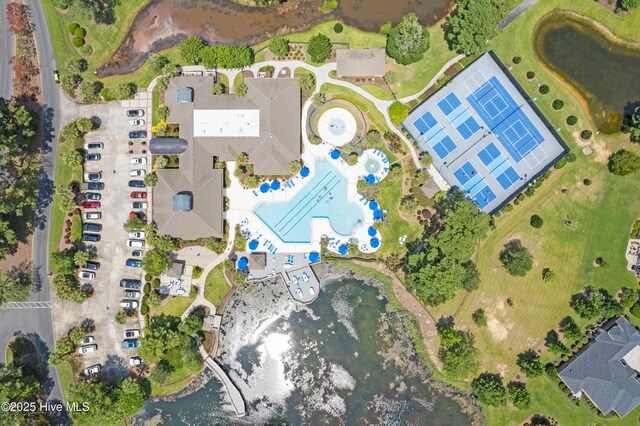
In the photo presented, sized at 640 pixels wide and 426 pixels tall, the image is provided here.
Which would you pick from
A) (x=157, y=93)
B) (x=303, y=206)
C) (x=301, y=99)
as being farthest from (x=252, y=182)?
(x=157, y=93)

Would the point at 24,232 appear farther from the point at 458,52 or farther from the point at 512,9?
the point at 512,9

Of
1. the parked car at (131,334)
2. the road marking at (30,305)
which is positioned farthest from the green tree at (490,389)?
the road marking at (30,305)

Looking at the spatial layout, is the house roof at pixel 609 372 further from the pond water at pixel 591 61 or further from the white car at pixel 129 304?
the white car at pixel 129 304

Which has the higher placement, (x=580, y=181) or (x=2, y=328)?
(x=580, y=181)

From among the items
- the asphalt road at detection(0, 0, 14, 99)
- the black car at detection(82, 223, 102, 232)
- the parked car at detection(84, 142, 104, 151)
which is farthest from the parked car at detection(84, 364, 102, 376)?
the asphalt road at detection(0, 0, 14, 99)

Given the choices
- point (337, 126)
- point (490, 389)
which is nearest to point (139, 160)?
point (337, 126)

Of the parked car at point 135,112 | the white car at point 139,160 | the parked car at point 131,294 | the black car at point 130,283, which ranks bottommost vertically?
the parked car at point 131,294

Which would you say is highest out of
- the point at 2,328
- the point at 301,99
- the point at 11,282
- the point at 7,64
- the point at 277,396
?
the point at 7,64
